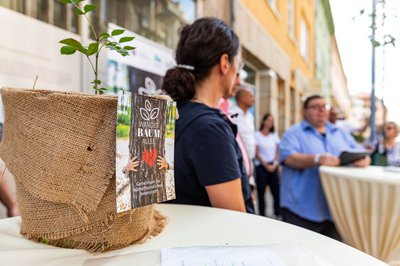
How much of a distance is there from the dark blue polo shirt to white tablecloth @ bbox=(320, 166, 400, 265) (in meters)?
0.85

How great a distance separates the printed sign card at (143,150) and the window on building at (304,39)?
14.3ft

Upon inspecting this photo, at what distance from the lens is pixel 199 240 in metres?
0.63

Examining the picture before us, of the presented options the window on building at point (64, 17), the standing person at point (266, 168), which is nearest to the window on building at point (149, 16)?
the window on building at point (64, 17)

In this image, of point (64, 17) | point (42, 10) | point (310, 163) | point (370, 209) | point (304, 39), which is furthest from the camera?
point (304, 39)

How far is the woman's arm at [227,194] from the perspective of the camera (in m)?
0.88

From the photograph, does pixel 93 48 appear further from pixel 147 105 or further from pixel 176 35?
Result: pixel 176 35

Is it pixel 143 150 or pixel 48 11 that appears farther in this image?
pixel 48 11

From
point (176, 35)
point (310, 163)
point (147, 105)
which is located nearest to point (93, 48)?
point (147, 105)

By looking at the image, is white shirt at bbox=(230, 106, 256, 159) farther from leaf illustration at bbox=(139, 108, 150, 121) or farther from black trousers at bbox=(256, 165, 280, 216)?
leaf illustration at bbox=(139, 108, 150, 121)

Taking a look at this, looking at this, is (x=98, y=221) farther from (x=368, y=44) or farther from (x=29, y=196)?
(x=368, y=44)

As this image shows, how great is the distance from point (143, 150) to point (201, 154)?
374 mm

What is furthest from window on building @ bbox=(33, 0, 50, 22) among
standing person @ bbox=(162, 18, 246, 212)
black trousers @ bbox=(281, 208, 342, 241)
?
black trousers @ bbox=(281, 208, 342, 241)

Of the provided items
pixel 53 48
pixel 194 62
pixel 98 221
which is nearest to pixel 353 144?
pixel 194 62

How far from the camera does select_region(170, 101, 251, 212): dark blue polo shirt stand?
2.90 ft
